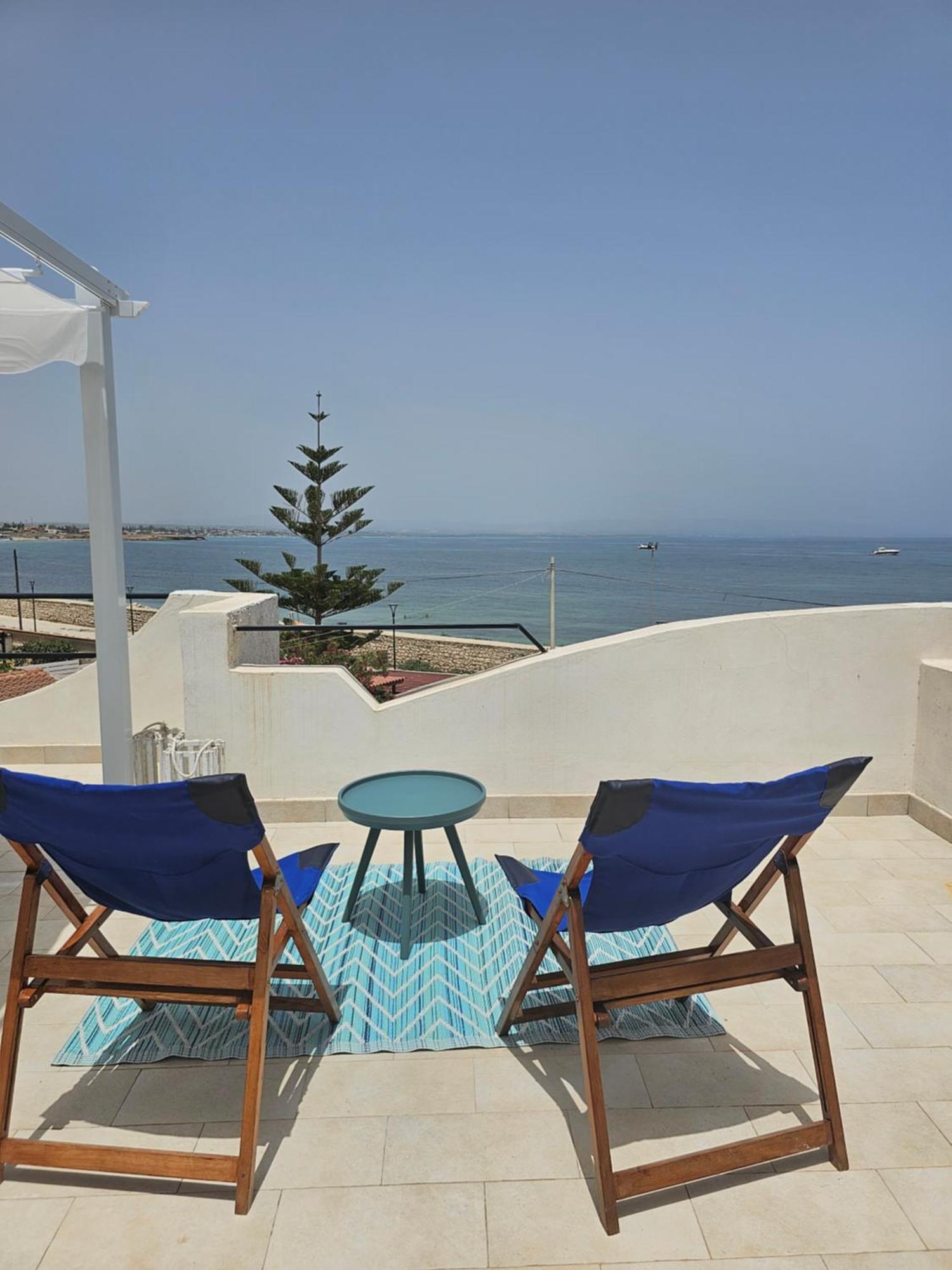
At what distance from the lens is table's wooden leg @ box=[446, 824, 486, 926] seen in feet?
9.40

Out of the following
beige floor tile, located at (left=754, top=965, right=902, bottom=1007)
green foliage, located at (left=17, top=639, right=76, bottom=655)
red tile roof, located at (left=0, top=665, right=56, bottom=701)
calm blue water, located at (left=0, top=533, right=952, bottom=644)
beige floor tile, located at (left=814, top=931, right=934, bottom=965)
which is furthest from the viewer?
calm blue water, located at (left=0, top=533, right=952, bottom=644)

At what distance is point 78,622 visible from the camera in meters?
31.9

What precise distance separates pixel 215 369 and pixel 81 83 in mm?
37296

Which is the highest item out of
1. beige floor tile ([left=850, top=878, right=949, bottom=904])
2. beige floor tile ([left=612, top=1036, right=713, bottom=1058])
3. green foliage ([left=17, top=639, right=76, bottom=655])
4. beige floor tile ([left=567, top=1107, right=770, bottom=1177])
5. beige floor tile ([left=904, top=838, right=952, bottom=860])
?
beige floor tile ([left=567, top=1107, right=770, bottom=1177])

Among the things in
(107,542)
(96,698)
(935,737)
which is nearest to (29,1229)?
(107,542)

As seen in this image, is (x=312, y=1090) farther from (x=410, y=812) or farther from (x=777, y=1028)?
(x=777, y=1028)

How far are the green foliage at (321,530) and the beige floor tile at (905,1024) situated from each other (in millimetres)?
14882

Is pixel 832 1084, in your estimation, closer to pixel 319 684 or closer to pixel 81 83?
pixel 319 684

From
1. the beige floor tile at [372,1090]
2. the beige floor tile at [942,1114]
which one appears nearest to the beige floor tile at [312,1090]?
the beige floor tile at [372,1090]

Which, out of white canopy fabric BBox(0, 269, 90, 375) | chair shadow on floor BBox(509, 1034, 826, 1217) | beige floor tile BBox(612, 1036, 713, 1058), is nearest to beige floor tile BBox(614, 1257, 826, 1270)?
chair shadow on floor BBox(509, 1034, 826, 1217)

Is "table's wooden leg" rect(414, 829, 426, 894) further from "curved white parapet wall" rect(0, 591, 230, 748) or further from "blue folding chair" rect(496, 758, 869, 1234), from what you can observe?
"curved white parapet wall" rect(0, 591, 230, 748)

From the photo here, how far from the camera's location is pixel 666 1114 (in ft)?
6.16

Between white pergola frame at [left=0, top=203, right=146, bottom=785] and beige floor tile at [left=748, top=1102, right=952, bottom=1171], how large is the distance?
265 centimetres

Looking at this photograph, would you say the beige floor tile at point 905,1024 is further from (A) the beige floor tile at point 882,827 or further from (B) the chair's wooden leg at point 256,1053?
(B) the chair's wooden leg at point 256,1053
